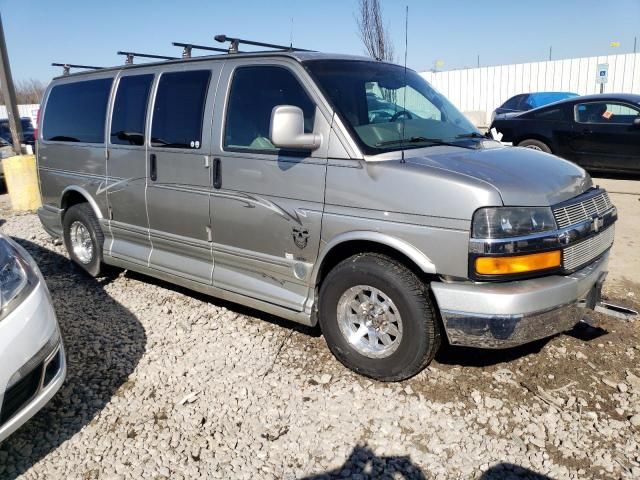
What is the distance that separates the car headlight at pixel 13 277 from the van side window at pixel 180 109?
1.50 m

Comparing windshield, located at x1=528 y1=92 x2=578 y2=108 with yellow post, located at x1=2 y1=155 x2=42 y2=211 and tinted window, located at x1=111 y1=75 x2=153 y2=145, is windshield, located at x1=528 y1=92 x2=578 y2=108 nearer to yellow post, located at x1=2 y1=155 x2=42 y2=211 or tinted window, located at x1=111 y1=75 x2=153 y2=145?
yellow post, located at x1=2 y1=155 x2=42 y2=211

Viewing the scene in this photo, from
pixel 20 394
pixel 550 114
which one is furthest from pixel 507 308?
pixel 550 114

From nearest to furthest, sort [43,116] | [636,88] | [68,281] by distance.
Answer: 1. [68,281]
2. [43,116]
3. [636,88]

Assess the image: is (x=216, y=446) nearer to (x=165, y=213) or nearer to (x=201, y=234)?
(x=201, y=234)

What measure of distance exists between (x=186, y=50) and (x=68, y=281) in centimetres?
265

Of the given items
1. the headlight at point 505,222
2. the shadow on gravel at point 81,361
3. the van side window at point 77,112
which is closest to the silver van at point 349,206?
the headlight at point 505,222

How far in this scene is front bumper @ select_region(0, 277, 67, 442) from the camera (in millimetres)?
2594

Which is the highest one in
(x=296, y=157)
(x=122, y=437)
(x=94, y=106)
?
(x=94, y=106)

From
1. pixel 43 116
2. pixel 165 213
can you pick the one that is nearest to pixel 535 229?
pixel 165 213

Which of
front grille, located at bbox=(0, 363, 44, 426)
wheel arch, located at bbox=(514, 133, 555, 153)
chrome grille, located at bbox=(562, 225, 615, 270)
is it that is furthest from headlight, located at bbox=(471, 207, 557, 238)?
wheel arch, located at bbox=(514, 133, 555, 153)

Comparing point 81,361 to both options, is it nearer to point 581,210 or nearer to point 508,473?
point 508,473

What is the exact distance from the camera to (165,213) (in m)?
4.47

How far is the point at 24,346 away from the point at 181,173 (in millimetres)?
1948

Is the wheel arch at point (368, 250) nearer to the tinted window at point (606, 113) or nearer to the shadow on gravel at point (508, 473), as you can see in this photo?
the shadow on gravel at point (508, 473)
